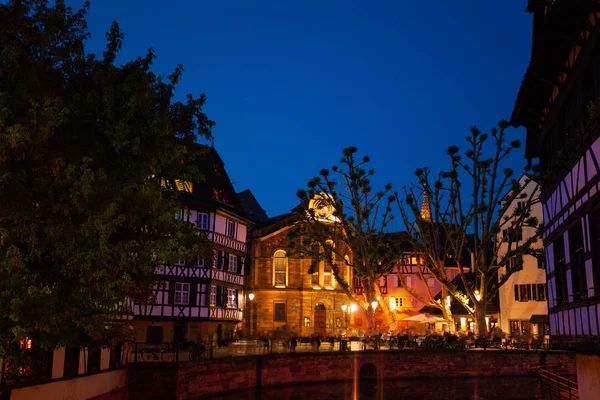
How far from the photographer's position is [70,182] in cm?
1170

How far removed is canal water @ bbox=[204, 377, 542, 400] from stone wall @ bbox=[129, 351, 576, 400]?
39 centimetres

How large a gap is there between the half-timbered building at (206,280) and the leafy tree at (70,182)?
2083cm

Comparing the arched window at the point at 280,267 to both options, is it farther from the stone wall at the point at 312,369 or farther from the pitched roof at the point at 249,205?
the stone wall at the point at 312,369

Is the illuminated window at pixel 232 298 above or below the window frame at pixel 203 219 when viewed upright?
below

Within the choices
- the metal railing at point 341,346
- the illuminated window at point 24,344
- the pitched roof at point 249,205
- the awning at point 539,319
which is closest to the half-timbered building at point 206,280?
the metal railing at point 341,346

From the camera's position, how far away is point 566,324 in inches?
656

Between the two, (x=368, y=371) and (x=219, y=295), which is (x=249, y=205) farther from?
(x=368, y=371)

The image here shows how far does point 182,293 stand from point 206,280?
5.91 feet

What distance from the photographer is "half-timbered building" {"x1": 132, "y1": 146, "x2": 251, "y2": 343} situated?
37438 millimetres

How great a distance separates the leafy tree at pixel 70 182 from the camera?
37.5ft

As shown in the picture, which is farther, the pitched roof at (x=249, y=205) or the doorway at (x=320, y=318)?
the pitched roof at (x=249, y=205)

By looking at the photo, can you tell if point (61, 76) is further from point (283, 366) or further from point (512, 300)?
point (512, 300)

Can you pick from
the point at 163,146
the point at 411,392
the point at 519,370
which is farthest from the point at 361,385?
the point at 163,146

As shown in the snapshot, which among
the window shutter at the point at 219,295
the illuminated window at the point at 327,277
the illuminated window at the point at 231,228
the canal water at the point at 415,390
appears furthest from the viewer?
the illuminated window at the point at 327,277
